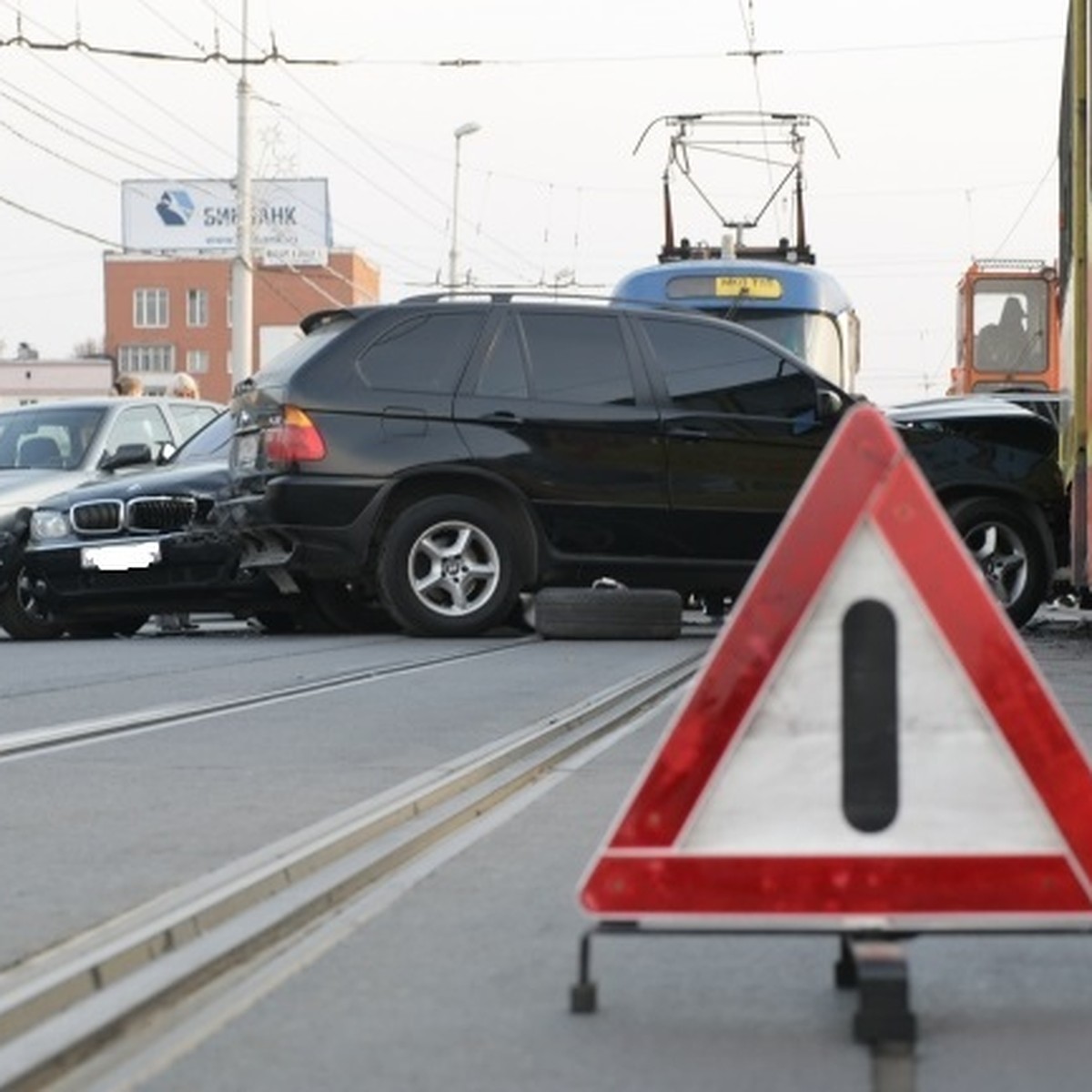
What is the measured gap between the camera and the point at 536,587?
47.9 feet

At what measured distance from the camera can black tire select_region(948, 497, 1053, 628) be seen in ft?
49.3

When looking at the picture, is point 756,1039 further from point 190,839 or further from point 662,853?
point 190,839

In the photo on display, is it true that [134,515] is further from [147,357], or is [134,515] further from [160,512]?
[147,357]

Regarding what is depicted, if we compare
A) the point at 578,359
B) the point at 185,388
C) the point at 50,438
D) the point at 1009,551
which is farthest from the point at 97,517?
the point at 185,388

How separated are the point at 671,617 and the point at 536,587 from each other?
802mm

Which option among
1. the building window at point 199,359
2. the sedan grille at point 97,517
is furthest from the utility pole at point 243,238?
the building window at point 199,359

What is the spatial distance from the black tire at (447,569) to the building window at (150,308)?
11782 cm

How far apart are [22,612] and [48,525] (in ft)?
2.19

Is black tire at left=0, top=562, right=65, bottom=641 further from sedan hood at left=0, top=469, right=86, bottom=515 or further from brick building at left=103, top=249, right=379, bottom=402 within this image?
brick building at left=103, top=249, right=379, bottom=402

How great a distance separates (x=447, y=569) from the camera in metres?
14.3

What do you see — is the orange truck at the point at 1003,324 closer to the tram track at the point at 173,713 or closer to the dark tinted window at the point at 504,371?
the dark tinted window at the point at 504,371

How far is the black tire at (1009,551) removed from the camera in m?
15.0

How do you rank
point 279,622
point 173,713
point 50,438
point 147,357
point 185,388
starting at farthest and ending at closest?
point 147,357 → point 185,388 → point 50,438 → point 279,622 → point 173,713

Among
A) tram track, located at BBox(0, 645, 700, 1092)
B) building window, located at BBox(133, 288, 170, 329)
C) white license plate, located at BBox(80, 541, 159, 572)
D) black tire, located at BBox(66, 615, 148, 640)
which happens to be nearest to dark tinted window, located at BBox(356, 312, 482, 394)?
white license plate, located at BBox(80, 541, 159, 572)
